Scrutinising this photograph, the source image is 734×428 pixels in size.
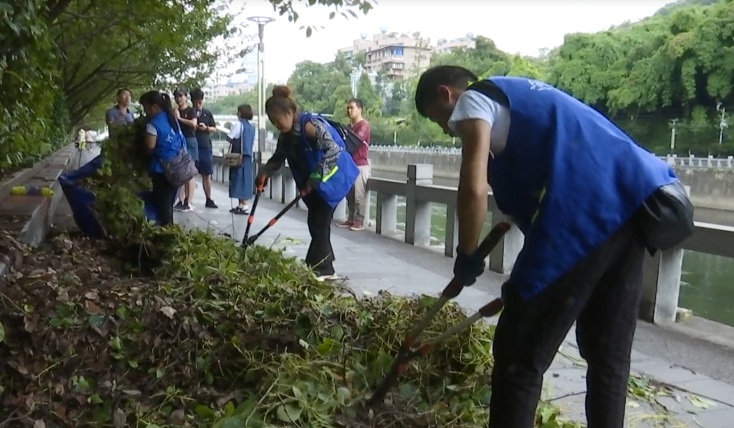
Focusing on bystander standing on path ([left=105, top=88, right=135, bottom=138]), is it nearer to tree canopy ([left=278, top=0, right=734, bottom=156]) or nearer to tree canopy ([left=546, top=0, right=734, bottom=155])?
tree canopy ([left=278, top=0, right=734, bottom=156])

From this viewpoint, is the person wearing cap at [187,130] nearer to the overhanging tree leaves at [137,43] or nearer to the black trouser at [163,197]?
the overhanging tree leaves at [137,43]

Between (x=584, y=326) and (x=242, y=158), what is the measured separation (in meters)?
8.96

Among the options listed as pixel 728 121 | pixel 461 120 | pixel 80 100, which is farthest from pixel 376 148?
pixel 80 100

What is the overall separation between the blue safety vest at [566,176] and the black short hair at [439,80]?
25 centimetres

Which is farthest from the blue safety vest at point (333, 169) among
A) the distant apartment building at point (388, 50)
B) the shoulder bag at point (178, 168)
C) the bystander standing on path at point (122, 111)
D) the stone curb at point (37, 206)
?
the distant apartment building at point (388, 50)

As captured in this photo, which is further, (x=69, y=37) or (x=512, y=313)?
(x=69, y=37)

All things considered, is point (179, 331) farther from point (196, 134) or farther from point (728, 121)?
point (196, 134)

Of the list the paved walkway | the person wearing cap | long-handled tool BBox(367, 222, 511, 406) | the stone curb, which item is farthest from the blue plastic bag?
long-handled tool BBox(367, 222, 511, 406)

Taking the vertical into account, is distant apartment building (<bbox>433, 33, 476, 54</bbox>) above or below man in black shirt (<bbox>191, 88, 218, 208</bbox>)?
above

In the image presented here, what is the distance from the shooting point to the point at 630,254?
7.65 ft

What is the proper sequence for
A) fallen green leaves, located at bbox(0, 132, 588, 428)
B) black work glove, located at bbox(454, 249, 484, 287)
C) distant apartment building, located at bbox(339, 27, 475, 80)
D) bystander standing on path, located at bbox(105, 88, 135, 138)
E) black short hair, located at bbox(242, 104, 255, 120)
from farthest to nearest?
distant apartment building, located at bbox(339, 27, 475, 80) < black short hair, located at bbox(242, 104, 255, 120) < bystander standing on path, located at bbox(105, 88, 135, 138) < fallen green leaves, located at bbox(0, 132, 588, 428) < black work glove, located at bbox(454, 249, 484, 287)

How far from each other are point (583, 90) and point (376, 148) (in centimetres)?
581

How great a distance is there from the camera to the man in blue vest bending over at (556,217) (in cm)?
223

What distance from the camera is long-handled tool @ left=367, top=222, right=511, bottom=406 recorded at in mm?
2582
